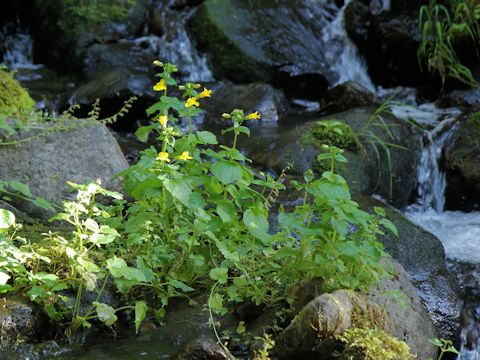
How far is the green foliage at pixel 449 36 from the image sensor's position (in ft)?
26.1

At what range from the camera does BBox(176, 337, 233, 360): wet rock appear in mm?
2666

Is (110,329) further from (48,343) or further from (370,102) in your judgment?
(370,102)

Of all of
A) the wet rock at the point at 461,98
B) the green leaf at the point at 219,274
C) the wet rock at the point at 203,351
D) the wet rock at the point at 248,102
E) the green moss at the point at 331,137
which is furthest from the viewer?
the wet rock at the point at 248,102

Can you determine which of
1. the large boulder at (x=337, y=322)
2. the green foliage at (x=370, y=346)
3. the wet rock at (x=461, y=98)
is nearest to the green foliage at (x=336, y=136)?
the wet rock at (x=461, y=98)

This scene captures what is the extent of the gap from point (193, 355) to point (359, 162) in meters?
3.88

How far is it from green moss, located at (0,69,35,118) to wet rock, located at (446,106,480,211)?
388 centimetres

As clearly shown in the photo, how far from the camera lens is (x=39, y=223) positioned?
12.9ft

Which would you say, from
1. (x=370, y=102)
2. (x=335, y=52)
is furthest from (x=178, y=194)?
(x=335, y=52)

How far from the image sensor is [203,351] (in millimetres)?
2668

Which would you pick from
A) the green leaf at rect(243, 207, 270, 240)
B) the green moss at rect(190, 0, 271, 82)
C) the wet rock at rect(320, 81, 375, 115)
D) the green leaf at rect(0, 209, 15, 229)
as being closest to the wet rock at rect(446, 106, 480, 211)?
the wet rock at rect(320, 81, 375, 115)

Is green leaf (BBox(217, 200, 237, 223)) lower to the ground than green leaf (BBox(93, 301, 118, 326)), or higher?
higher

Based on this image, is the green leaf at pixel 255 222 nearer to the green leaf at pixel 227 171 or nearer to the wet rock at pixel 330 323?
the green leaf at pixel 227 171

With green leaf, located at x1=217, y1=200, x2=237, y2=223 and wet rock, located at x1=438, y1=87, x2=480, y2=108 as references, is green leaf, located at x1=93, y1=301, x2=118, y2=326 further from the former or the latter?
wet rock, located at x1=438, y1=87, x2=480, y2=108

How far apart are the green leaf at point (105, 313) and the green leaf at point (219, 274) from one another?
0.48m
